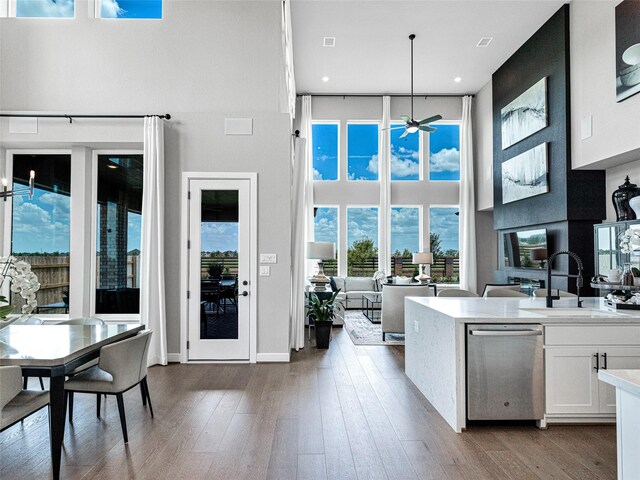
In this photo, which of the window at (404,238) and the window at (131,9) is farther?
the window at (404,238)

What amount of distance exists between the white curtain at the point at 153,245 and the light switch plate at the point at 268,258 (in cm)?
121

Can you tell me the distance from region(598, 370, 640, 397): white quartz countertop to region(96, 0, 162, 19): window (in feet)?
19.8

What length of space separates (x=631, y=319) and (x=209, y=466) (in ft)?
10.4

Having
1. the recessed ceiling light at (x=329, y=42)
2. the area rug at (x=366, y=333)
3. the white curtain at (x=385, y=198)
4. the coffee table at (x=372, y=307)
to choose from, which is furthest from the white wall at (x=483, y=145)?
the area rug at (x=366, y=333)

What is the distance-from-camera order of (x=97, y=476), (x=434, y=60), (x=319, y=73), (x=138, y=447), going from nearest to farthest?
(x=97, y=476) < (x=138, y=447) < (x=434, y=60) < (x=319, y=73)

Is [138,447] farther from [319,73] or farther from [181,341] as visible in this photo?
[319,73]

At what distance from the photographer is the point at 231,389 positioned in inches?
157

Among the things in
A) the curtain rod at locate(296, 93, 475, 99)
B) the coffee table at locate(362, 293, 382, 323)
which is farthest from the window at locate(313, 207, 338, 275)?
the curtain rod at locate(296, 93, 475, 99)

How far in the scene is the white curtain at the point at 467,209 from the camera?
9.59m

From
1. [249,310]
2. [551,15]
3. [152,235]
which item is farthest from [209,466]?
[551,15]

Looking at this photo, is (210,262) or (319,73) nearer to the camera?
(210,262)

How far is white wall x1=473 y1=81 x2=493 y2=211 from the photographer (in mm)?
8969

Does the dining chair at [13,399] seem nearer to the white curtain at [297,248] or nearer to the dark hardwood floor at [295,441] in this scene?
the dark hardwood floor at [295,441]

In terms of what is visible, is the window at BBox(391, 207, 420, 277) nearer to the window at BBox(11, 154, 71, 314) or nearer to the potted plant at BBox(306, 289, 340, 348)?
the potted plant at BBox(306, 289, 340, 348)
